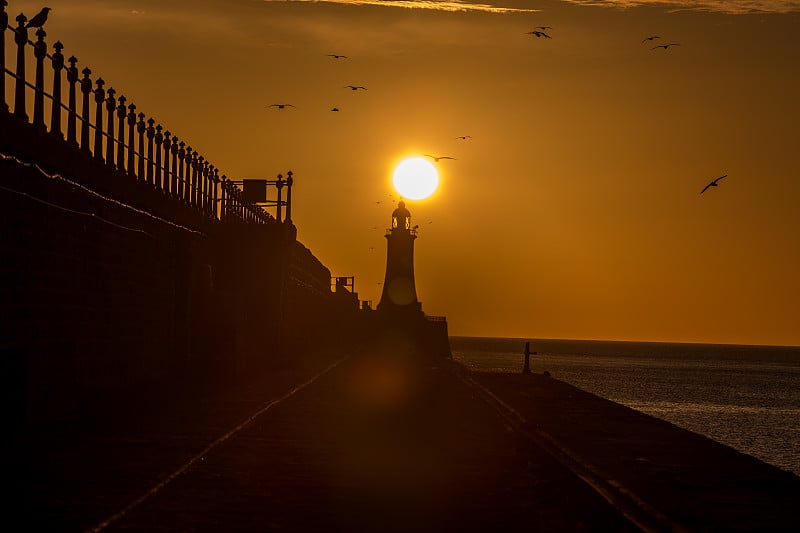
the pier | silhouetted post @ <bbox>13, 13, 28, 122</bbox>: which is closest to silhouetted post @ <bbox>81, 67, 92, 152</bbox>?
the pier

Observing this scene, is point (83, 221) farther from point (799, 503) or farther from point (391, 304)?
point (391, 304)

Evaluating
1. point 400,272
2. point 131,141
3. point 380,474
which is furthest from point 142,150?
point 400,272

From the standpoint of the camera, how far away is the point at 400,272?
456 ft

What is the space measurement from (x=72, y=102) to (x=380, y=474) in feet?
40.2

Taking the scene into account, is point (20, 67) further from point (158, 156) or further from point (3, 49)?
point (158, 156)

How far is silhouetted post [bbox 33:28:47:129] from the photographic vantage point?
827 inches

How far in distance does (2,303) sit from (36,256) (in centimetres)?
187

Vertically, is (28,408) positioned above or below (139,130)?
below

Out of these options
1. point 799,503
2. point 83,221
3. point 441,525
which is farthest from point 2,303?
point 799,503

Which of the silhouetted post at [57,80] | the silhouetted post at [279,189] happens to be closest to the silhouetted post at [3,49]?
the silhouetted post at [57,80]

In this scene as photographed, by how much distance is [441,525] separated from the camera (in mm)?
12000

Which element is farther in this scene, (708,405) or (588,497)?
(708,405)

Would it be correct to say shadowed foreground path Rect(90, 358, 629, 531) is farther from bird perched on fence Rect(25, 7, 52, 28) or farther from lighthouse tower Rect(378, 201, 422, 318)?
lighthouse tower Rect(378, 201, 422, 318)

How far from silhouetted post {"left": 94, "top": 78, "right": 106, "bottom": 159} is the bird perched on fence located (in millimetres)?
3340
